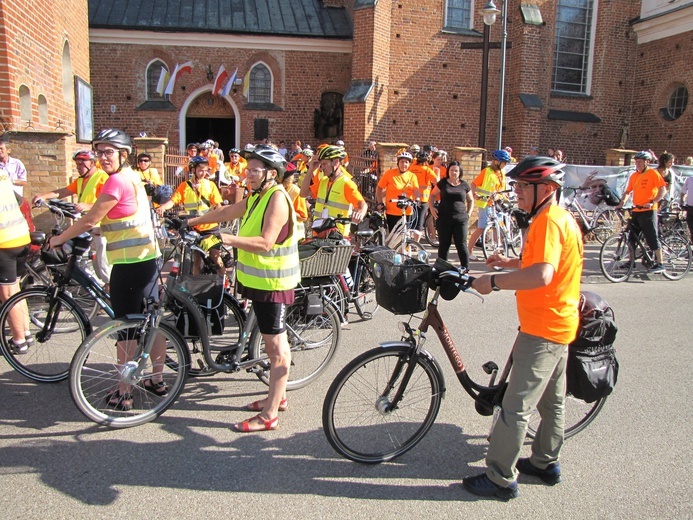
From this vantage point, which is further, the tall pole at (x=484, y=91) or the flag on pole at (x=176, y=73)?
the flag on pole at (x=176, y=73)

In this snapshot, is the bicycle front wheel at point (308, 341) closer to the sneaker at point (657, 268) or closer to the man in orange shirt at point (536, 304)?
the man in orange shirt at point (536, 304)

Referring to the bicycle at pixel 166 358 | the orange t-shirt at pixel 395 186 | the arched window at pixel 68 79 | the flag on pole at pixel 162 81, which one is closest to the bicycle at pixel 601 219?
the orange t-shirt at pixel 395 186

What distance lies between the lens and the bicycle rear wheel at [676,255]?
927cm

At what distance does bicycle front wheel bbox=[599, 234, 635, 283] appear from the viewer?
889cm

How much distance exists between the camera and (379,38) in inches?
733

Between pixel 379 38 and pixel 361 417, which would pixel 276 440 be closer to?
pixel 361 417

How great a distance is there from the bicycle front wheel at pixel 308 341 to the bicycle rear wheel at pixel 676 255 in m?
7.00

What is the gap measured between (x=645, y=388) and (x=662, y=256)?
549 cm

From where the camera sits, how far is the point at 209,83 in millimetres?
20078

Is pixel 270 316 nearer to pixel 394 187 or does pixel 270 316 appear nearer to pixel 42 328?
pixel 42 328

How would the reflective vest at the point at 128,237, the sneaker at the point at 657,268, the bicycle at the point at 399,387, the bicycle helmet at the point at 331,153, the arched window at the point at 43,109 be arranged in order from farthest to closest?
the arched window at the point at 43,109
the sneaker at the point at 657,268
the bicycle helmet at the point at 331,153
the reflective vest at the point at 128,237
the bicycle at the point at 399,387

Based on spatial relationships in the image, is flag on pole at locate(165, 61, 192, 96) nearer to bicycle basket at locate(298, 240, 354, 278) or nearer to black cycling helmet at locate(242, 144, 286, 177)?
bicycle basket at locate(298, 240, 354, 278)

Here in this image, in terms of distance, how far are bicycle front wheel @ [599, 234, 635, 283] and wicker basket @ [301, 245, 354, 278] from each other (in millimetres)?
5561

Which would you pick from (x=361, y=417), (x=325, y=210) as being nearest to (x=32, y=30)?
(x=325, y=210)
